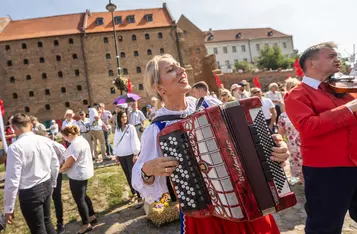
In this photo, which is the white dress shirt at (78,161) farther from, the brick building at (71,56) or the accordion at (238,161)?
the brick building at (71,56)

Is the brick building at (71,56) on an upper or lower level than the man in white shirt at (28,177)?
upper

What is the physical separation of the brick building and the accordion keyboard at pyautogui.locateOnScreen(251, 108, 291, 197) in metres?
39.0

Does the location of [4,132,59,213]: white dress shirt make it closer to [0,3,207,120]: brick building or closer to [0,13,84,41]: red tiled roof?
[0,3,207,120]: brick building

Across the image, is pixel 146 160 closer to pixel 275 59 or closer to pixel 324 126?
pixel 324 126

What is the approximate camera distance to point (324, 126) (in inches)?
88.3

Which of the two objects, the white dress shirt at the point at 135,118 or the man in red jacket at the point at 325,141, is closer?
the man in red jacket at the point at 325,141

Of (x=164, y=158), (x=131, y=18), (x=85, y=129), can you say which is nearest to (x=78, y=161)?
(x=164, y=158)

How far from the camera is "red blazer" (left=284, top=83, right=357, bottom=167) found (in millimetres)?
2244

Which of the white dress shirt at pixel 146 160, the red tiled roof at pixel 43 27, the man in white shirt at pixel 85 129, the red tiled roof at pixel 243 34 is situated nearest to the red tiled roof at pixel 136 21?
the red tiled roof at pixel 43 27

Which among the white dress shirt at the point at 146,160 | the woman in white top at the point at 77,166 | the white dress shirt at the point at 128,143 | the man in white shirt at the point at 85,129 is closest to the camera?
the white dress shirt at the point at 146,160

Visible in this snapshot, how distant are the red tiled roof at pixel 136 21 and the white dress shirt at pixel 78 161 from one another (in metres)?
38.9

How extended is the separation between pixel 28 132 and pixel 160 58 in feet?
8.82

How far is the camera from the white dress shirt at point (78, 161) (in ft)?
15.2

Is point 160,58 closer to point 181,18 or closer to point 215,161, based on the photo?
point 215,161
